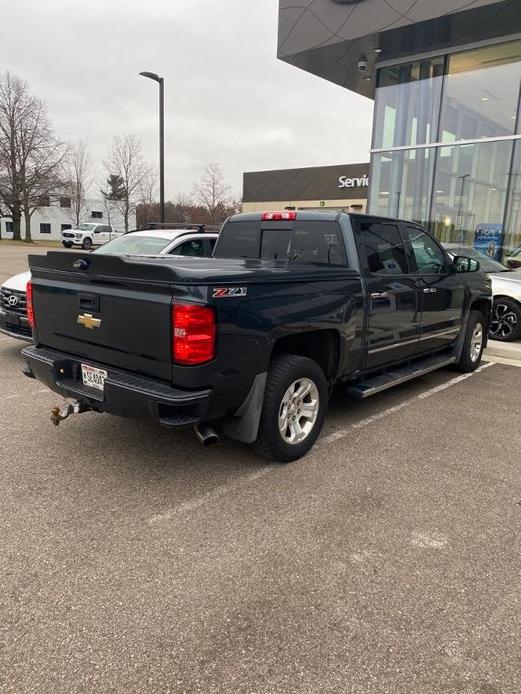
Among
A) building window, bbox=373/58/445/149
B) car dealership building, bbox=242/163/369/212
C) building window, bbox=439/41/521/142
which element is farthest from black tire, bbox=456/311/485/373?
car dealership building, bbox=242/163/369/212

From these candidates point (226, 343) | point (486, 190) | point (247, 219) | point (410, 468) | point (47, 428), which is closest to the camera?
point (226, 343)

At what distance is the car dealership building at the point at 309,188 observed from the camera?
45.6 meters

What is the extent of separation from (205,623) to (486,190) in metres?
14.4

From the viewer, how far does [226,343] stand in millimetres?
3166

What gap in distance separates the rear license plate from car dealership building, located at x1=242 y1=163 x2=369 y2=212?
1665 inches

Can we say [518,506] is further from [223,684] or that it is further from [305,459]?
[223,684]

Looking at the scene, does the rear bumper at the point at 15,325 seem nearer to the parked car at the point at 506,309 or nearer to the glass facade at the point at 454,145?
the parked car at the point at 506,309

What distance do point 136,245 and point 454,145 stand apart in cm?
1043

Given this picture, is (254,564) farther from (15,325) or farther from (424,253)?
(15,325)

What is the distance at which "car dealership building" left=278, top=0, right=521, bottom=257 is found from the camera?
487 inches

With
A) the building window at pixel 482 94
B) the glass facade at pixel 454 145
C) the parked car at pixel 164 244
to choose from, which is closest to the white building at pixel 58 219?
the glass facade at pixel 454 145

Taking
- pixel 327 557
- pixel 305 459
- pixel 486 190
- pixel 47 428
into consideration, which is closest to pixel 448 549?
pixel 327 557

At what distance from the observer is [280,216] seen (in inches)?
190

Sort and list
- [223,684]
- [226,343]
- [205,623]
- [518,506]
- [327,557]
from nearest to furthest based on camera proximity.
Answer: [223,684] < [205,623] < [327,557] < [226,343] < [518,506]
